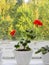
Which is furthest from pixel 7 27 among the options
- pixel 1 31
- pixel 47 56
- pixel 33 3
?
pixel 47 56

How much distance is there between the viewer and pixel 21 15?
194 centimetres

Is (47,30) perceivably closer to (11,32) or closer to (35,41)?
(35,41)

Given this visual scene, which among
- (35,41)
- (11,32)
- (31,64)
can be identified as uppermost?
(11,32)

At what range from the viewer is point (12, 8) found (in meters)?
1.94

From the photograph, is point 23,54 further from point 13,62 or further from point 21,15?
point 21,15

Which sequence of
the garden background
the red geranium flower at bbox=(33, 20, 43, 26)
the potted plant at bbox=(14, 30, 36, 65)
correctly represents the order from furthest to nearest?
the garden background < the red geranium flower at bbox=(33, 20, 43, 26) < the potted plant at bbox=(14, 30, 36, 65)

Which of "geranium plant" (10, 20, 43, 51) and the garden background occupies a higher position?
the garden background

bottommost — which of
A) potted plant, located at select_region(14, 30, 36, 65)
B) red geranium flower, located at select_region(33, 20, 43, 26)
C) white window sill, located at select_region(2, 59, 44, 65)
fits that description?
white window sill, located at select_region(2, 59, 44, 65)

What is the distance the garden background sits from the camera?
1934 millimetres

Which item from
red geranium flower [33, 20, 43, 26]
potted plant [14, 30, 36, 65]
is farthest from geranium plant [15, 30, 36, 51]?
red geranium flower [33, 20, 43, 26]

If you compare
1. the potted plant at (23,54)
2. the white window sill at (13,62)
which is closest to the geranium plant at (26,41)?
the potted plant at (23,54)

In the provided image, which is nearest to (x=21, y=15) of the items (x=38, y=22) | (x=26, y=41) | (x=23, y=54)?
(x=38, y=22)

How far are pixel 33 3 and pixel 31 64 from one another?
1.88ft

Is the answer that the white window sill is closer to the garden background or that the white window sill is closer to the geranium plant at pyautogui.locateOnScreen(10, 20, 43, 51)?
the geranium plant at pyautogui.locateOnScreen(10, 20, 43, 51)
